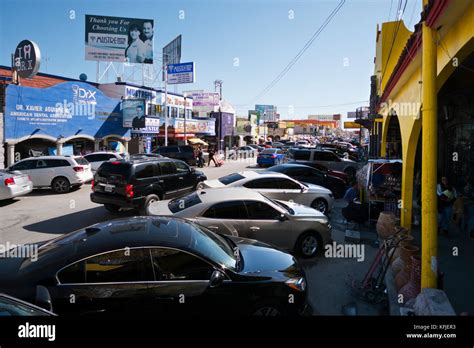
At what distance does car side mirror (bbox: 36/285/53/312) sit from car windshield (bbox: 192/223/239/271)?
156cm

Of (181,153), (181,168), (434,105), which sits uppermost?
(434,105)

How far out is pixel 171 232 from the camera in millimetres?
4422

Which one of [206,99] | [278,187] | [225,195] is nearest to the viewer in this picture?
[225,195]

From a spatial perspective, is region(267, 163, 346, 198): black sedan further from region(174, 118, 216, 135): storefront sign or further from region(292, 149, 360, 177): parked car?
region(174, 118, 216, 135): storefront sign

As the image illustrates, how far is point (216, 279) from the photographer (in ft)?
13.1

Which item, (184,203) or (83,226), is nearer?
(184,203)

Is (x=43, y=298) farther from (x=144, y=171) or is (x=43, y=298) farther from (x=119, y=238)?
(x=144, y=171)

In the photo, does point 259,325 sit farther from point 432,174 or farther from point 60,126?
point 60,126

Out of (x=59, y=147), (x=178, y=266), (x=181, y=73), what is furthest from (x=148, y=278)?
(x=181, y=73)

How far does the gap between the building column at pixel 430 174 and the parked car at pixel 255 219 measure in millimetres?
2729

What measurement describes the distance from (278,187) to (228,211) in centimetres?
403

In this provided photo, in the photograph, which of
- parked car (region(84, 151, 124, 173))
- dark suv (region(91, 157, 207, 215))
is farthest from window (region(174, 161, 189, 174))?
parked car (region(84, 151, 124, 173))

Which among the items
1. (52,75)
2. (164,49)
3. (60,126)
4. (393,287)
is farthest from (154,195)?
(164,49)

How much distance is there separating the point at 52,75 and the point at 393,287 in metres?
27.4
